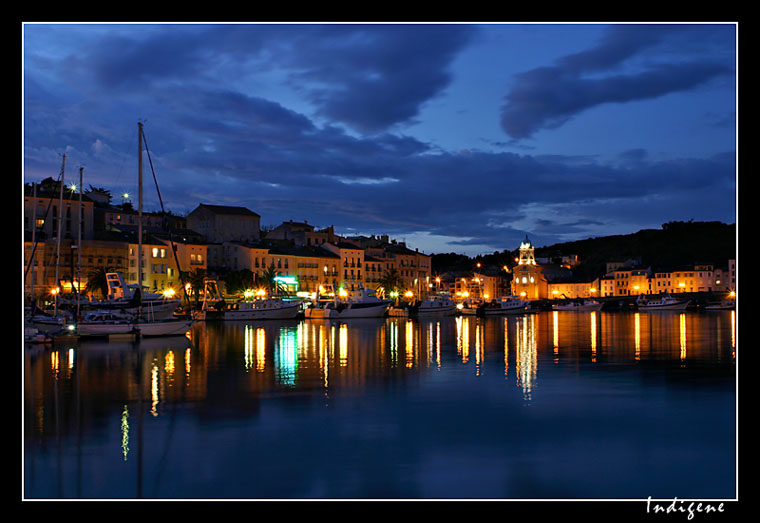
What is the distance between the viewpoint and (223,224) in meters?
106

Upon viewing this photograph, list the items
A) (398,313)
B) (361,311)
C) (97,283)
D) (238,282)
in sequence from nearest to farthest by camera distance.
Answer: (97,283)
(361,311)
(398,313)
(238,282)

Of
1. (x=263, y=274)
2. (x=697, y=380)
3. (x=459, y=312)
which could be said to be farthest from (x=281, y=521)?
(x=263, y=274)

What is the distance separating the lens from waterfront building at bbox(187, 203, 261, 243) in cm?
10538

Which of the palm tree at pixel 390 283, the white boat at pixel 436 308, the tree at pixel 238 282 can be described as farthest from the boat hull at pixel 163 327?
the palm tree at pixel 390 283

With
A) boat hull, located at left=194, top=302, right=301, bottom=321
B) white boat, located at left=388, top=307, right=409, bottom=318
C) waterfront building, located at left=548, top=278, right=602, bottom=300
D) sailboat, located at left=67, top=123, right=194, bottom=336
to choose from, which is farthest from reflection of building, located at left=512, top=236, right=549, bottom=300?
sailboat, located at left=67, top=123, right=194, bottom=336

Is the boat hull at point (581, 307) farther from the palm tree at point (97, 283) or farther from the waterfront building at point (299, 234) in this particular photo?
the palm tree at point (97, 283)

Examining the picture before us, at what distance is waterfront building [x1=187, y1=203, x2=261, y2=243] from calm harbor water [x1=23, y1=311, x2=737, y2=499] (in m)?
78.8

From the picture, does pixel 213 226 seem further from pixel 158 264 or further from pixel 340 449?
pixel 340 449

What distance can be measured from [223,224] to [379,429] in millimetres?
94154

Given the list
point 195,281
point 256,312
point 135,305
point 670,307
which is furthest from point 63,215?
point 670,307

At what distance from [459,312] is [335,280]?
25633mm

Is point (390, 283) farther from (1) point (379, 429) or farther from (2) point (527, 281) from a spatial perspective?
(1) point (379, 429)

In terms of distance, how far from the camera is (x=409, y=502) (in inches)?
383

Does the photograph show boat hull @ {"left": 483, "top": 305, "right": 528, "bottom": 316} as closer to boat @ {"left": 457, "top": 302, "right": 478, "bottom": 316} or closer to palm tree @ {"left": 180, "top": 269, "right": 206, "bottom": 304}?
boat @ {"left": 457, "top": 302, "right": 478, "bottom": 316}
